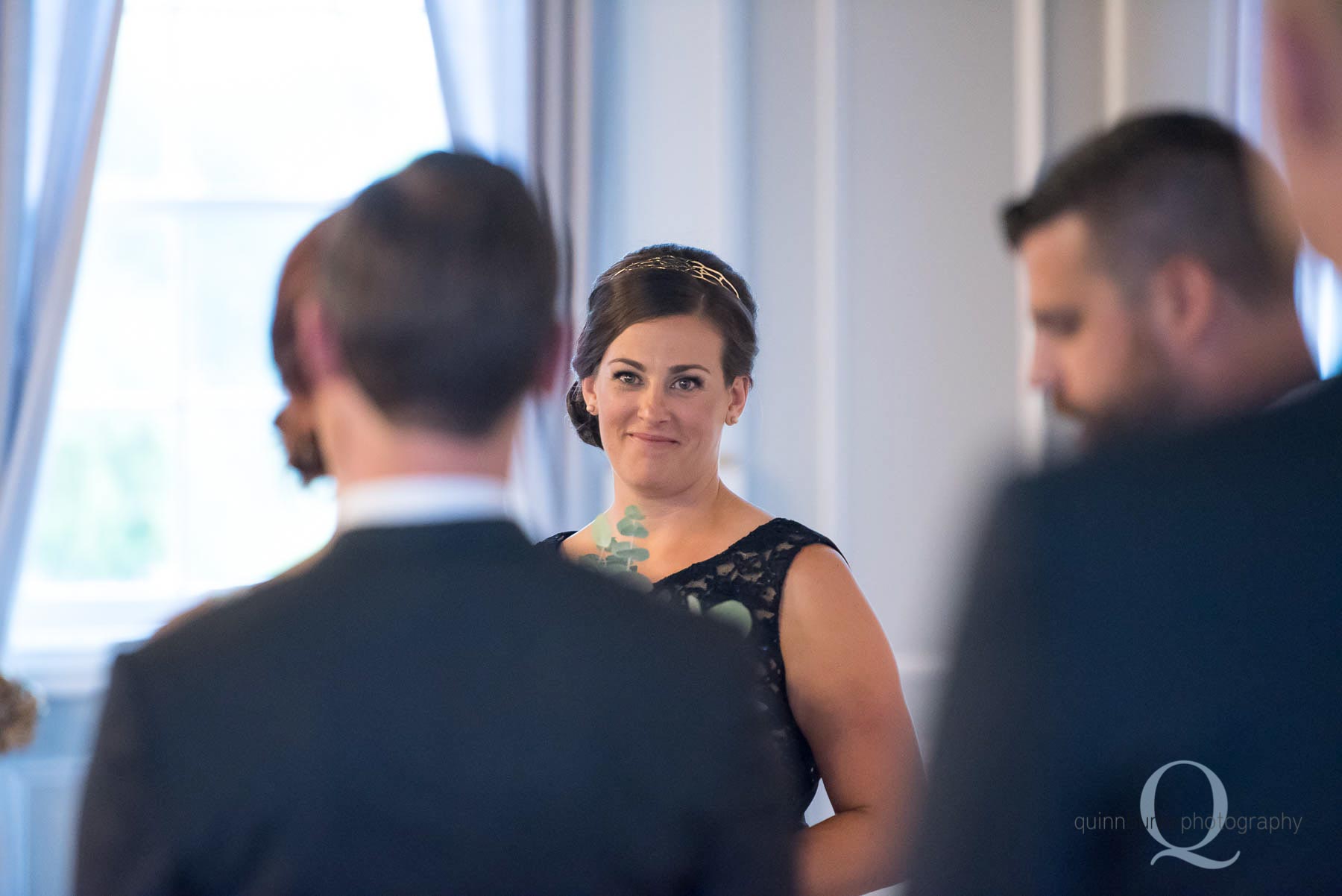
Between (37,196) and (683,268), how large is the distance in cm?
240

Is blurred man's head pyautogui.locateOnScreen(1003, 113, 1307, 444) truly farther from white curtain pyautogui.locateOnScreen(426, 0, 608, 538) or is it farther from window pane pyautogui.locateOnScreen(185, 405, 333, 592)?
window pane pyautogui.locateOnScreen(185, 405, 333, 592)

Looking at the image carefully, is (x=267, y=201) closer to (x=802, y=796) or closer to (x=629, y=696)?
(x=802, y=796)

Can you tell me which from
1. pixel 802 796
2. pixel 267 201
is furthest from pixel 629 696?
pixel 267 201

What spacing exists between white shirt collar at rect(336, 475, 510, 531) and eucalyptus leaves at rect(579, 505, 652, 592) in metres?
0.92

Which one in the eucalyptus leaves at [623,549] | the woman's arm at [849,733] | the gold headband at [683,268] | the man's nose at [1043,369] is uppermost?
the gold headband at [683,268]

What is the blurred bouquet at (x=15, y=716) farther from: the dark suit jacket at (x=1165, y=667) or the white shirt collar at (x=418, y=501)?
the dark suit jacket at (x=1165, y=667)

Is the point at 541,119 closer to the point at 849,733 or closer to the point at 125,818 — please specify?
the point at 849,733

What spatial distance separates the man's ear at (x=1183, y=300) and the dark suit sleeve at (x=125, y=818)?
685 millimetres

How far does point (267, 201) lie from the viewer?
348 cm

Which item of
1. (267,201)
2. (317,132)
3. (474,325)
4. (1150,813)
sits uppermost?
(317,132)

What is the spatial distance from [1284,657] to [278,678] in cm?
62

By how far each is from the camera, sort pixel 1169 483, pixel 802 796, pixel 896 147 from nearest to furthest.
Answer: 1. pixel 1169 483
2. pixel 802 796
3. pixel 896 147

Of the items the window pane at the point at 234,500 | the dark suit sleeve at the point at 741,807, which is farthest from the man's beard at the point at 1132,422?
the window pane at the point at 234,500

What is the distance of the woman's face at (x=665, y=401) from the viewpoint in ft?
5.60
